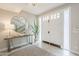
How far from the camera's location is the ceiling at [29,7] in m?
1.67

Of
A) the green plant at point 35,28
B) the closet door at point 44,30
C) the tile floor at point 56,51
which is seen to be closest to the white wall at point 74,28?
the tile floor at point 56,51

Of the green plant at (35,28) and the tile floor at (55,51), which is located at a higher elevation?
the green plant at (35,28)

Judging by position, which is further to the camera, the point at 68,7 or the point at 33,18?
the point at 33,18

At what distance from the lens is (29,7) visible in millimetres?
1742

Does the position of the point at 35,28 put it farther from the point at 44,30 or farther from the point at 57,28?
the point at 57,28

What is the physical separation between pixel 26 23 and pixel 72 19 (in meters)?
0.81

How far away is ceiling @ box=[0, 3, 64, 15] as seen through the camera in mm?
1674

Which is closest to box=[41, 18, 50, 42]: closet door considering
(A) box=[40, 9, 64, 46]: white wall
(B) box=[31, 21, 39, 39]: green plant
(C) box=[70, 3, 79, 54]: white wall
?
(A) box=[40, 9, 64, 46]: white wall

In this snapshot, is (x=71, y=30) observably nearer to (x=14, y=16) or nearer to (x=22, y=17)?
(x=22, y=17)

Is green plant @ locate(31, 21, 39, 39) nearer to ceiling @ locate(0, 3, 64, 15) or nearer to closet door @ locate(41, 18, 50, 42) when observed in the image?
closet door @ locate(41, 18, 50, 42)

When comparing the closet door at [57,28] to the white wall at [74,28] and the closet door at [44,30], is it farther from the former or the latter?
the white wall at [74,28]


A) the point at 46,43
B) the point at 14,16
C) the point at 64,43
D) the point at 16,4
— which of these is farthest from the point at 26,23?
the point at 64,43

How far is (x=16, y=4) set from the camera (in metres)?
1.68

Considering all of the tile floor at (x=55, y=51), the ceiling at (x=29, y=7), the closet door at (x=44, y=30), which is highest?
the ceiling at (x=29, y=7)
